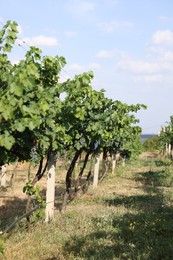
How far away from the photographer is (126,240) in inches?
332

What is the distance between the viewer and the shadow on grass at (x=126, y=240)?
7293 mm

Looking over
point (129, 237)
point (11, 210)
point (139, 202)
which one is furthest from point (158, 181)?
point (129, 237)

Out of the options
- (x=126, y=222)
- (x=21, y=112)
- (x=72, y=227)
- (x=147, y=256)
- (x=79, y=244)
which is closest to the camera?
(x=21, y=112)

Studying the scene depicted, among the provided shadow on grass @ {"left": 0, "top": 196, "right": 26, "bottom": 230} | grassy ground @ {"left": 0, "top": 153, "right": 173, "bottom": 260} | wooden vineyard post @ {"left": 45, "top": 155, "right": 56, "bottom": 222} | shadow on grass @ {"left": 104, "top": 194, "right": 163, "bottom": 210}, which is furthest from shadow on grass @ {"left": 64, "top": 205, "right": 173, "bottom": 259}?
shadow on grass @ {"left": 0, "top": 196, "right": 26, "bottom": 230}

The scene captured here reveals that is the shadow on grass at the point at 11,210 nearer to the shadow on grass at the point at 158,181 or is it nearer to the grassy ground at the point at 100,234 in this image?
the grassy ground at the point at 100,234

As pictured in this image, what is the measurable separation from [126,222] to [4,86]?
628 cm

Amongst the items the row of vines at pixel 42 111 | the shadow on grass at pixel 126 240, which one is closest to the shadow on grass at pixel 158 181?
the row of vines at pixel 42 111

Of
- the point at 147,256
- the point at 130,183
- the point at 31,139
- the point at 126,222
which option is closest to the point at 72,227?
the point at 126,222

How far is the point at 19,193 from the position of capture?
52.7ft

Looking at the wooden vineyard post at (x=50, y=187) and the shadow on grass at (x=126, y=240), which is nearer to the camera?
the shadow on grass at (x=126, y=240)

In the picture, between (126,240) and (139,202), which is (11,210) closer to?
(139,202)

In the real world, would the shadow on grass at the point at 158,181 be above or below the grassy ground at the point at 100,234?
above

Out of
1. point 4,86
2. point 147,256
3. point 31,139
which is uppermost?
point 4,86

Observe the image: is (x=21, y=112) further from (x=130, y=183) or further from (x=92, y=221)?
(x=130, y=183)
